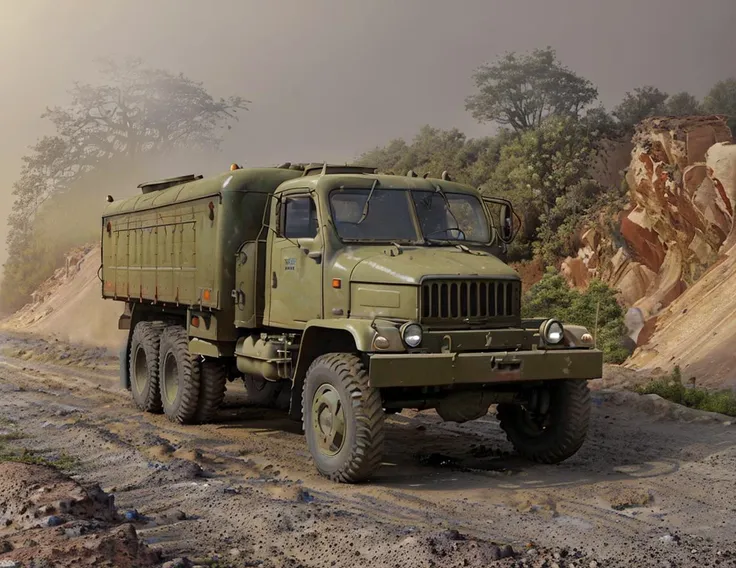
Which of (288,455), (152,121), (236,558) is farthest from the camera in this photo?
(152,121)

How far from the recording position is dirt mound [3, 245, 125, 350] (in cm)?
2935

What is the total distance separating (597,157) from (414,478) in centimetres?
2229

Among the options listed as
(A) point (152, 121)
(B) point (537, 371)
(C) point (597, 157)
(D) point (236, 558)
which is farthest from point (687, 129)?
(A) point (152, 121)

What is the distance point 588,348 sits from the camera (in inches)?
320

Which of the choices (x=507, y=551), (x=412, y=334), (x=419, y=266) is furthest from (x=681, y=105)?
(x=507, y=551)

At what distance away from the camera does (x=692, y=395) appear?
1189cm

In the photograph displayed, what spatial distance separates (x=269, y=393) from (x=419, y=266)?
218 inches

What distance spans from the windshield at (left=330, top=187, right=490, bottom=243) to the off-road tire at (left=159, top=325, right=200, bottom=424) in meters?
3.56

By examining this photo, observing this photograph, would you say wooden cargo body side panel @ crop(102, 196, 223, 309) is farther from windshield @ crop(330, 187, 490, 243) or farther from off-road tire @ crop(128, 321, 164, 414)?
windshield @ crop(330, 187, 490, 243)

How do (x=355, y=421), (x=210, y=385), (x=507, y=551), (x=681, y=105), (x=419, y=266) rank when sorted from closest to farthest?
(x=507, y=551)
(x=355, y=421)
(x=419, y=266)
(x=210, y=385)
(x=681, y=105)

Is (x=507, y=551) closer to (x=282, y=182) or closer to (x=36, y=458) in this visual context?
(x=36, y=458)

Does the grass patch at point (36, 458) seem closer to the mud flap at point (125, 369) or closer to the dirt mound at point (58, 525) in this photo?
the dirt mound at point (58, 525)

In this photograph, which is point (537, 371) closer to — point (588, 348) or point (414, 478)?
point (588, 348)

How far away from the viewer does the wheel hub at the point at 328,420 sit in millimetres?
7695
